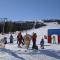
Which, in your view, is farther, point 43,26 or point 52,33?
point 43,26

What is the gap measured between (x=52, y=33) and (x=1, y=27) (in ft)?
126

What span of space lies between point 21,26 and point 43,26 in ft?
21.0

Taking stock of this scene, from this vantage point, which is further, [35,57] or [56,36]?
[56,36]

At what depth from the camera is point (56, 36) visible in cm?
3000

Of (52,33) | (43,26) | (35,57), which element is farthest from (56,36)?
(43,26)

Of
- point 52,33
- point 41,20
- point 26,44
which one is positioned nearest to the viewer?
point 26,44

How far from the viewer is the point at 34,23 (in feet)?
219

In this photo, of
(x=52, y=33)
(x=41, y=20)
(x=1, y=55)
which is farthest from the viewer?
(x=41, y=20)

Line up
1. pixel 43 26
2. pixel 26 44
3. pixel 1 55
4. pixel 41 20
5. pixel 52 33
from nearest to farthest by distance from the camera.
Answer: pixel 1 55 → pixel 26 44 → pixel 52 33 → pixel 43 26 → pixel 41 20

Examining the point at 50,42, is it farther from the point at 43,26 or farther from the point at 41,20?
the point at 41,20

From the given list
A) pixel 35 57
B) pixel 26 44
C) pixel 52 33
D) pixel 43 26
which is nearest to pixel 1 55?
pixel 35 57

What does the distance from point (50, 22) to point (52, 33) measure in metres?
34.5

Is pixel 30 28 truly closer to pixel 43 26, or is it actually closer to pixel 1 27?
pixel 43 26

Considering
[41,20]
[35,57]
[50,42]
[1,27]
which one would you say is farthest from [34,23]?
[35,57]
